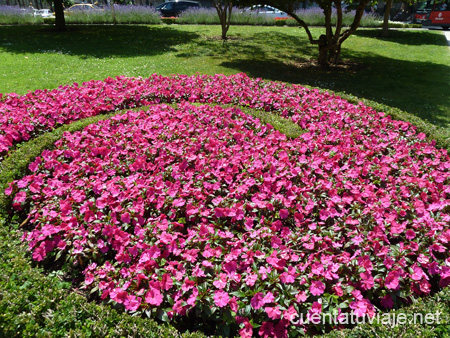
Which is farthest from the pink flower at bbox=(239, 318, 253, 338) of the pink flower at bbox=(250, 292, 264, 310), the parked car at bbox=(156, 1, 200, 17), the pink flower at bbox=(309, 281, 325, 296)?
the parked car at bbox=(156, 1, 200, 17)

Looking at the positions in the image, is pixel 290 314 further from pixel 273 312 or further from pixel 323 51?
pixel 323 51

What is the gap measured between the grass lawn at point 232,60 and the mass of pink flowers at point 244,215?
4653 mm

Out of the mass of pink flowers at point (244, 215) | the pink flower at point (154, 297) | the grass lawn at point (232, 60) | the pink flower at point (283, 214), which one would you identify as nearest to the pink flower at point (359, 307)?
the mass of pink flowers at point (244, 215)

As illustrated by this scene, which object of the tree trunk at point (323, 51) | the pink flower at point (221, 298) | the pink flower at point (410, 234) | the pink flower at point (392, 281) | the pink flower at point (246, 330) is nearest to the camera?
the pink flower at point (246, 330)

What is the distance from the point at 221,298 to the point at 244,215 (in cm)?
106

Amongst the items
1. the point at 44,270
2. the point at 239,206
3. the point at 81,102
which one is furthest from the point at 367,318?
the point at 81,102

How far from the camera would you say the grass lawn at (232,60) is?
9789 millimetres

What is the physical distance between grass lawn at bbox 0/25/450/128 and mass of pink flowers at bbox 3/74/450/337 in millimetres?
4653

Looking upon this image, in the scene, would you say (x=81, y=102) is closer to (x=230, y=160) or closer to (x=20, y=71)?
(x=230, y=160)

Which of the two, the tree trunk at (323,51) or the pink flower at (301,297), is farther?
the tree trunk at (323,51)

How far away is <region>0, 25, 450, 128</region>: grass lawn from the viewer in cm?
979

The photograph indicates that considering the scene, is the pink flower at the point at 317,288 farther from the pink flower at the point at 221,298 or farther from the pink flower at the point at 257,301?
the pink flower at the point at 221,298

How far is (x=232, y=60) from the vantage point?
508 inches

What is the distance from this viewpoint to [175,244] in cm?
291
